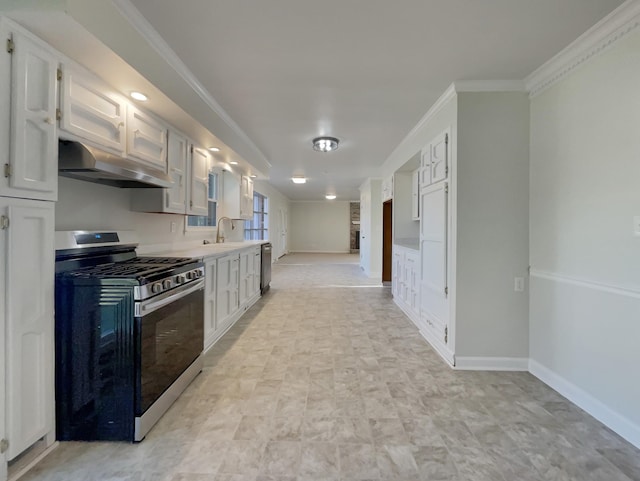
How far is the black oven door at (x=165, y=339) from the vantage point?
1.76 m

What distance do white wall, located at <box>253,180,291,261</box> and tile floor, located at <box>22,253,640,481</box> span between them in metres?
6.45

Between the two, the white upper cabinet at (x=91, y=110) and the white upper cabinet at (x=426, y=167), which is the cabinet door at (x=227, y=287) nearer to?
the white upper cabinet at (x=91, y=110)

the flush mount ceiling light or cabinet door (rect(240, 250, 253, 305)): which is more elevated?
the flush mount ceiling light

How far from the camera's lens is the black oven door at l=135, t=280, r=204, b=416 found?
1.76 m

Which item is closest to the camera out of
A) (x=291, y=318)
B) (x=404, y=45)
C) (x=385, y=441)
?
(x=385, y=441)

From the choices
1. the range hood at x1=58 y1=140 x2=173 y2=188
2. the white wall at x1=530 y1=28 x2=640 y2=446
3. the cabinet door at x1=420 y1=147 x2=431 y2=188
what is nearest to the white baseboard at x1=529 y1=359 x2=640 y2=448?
the white wall at x1=530 y1=28 x2=640 y2=446

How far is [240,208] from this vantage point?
527 centimetres

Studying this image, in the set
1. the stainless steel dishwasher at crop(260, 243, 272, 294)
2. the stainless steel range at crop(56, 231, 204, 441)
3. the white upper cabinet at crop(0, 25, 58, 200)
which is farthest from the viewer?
the stainless steel dishwasher at crop(260, 243, 272, 294)

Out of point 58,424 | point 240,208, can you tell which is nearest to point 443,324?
point 58,424

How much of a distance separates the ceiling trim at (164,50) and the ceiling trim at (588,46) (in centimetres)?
271

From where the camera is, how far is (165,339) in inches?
78.8

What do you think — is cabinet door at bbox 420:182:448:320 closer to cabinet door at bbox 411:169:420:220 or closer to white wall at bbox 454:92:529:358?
white wall at bbox 454:92:529:358

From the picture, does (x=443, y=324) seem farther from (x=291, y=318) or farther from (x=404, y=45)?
(x=404, y=45)

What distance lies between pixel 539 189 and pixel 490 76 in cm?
100
